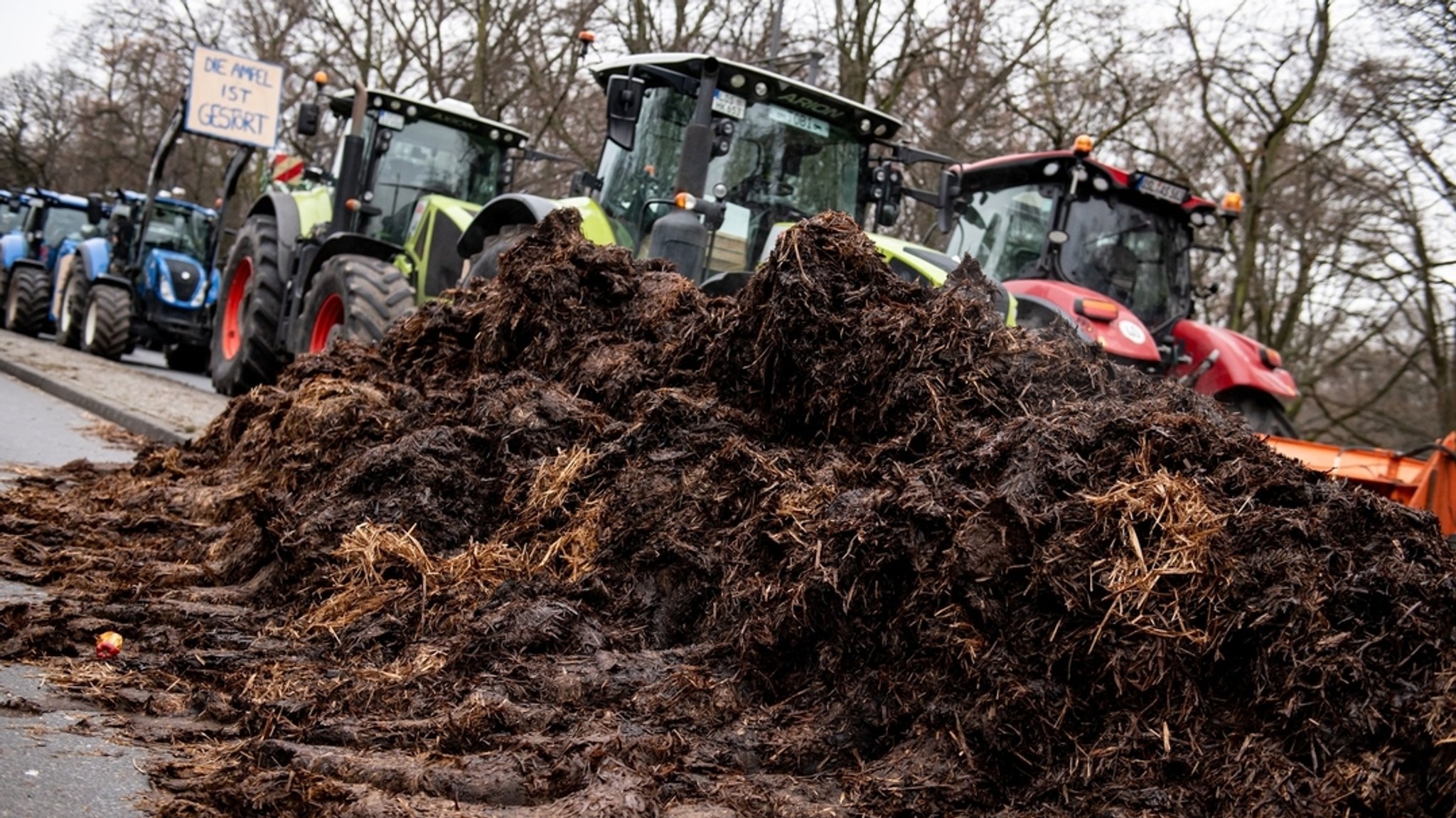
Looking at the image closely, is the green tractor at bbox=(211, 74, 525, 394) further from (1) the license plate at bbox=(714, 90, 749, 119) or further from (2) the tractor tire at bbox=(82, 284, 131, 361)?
(2) the tractor tire at bbox=(82, 284, 131, 361)

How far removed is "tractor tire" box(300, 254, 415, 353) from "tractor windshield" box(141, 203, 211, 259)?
10166 millimetres

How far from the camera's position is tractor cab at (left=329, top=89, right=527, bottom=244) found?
13.4 metres

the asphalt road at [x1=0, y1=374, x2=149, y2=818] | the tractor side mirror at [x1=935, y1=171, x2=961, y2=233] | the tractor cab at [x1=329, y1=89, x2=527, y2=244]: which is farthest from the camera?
the tractor cab at [x1=329, y1=89, x2=527, y2=244]

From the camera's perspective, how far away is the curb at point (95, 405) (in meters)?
10.6

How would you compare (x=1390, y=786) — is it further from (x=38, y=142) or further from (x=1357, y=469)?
(x=38, y=142)

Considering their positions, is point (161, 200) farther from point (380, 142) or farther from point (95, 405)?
point (95, 405)

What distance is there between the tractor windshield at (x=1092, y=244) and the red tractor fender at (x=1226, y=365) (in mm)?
366

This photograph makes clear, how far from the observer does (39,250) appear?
83.1ft

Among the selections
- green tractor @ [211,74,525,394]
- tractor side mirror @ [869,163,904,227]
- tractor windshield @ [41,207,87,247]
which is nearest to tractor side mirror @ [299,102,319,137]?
green tractor @ [211,74,525,394]

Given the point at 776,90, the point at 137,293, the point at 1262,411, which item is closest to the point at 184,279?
the point at 137,293

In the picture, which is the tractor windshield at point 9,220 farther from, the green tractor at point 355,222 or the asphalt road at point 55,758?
the asphalt road at point 55,758

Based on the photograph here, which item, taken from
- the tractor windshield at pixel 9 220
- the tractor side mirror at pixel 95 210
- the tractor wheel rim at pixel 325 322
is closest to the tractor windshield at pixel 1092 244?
the tractor wheel rim at pixel 325 322

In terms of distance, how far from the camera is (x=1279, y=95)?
21.0 meters

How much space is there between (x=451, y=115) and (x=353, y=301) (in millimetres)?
Result: 4095
